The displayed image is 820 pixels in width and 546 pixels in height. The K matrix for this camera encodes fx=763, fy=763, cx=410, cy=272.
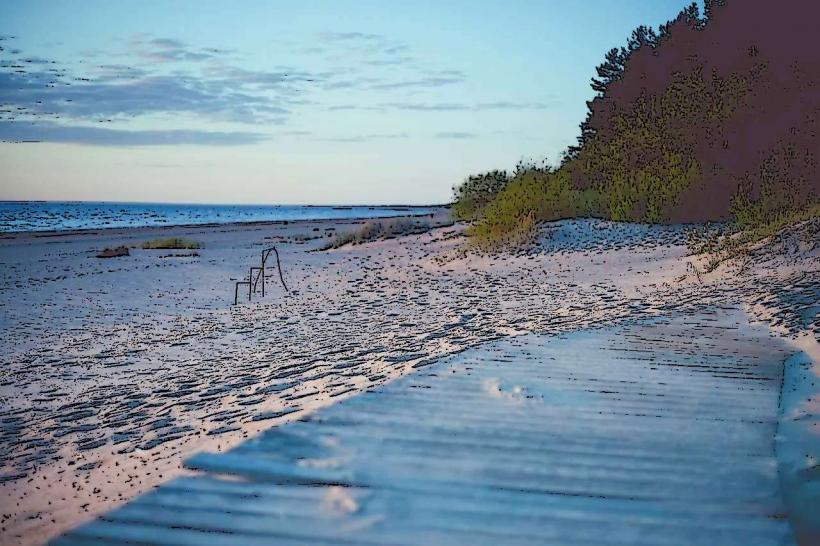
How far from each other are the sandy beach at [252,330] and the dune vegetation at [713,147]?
1032 mm

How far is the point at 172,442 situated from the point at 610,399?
2.31 m

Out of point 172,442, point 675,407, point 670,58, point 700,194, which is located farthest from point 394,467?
point 670,58

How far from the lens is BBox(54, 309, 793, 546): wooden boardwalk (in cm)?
262

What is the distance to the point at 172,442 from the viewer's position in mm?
3904

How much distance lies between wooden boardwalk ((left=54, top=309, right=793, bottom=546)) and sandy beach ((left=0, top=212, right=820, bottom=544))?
1.04 feet

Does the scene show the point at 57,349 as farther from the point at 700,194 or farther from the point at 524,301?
the point at 700,194

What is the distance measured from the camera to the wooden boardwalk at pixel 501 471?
2623 mm

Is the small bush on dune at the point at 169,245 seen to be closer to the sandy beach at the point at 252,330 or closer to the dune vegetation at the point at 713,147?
the sandy beach at the point at 252,330

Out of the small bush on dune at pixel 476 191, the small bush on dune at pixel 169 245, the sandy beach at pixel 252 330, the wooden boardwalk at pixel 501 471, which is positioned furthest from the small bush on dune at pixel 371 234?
the wooden boardwalk at pixel 501 471

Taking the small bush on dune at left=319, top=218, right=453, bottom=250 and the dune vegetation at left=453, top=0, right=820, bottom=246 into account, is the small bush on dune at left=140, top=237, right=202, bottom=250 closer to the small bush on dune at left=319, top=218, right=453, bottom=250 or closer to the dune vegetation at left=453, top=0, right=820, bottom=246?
the small bush on dune at left=319, top=218, right=453, bottom=250

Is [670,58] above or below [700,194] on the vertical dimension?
above

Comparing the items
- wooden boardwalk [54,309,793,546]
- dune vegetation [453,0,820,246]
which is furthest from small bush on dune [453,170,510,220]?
wooden boardwalk [54,309,793,546]

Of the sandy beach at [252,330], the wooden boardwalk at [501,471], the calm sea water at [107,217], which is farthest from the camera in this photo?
the calm sea water at [107,217]

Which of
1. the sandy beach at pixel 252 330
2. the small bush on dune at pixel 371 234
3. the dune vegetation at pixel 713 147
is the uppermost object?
the dune vegetation at pixel 713 147
